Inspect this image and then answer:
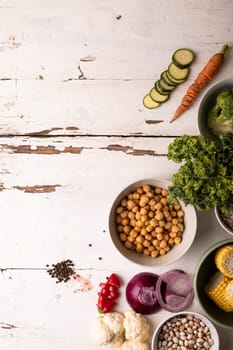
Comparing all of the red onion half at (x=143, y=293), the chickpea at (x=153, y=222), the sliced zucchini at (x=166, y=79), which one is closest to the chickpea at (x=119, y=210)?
the chickpea at (x=153, y=222)

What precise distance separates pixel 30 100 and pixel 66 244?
505mm

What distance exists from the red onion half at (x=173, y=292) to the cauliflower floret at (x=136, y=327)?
89mm

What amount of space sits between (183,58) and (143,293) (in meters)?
0.79

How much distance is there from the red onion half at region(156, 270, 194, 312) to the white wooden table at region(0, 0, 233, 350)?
37 millimetres

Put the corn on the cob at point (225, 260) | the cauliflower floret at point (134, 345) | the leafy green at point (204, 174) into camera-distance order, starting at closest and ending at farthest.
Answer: the leafy green at point (204, 174)
the corn on the cob at point (225, 260)
the cauliflower floret at point (134, 345)

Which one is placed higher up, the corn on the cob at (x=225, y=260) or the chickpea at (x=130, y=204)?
the chickpea at (x=130, y=204)

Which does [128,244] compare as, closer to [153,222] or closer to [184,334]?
[153,222]

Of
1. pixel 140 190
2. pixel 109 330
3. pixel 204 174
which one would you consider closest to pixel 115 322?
pixel 109 330

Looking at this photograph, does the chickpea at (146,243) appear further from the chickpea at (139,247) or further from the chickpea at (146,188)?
the chickpea at (146,188)

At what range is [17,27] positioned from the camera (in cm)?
194

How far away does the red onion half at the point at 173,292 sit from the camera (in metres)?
1.86

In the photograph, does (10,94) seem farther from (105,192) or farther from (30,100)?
(105,192)

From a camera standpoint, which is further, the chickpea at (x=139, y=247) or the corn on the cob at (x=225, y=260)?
the chickpea at (x=139, y=247)

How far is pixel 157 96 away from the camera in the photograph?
190cm
